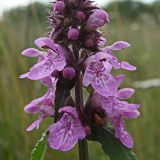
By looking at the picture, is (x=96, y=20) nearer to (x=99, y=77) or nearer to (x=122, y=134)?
(x=99, y=77)

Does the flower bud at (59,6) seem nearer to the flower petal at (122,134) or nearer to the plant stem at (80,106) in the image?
the plant stem at (80,106)

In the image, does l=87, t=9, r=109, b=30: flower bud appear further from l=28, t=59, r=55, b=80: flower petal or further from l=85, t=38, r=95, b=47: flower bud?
l=28, t=59, r=55, b=80: flower petal

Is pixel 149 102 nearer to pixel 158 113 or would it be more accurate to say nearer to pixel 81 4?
pixel 158 113

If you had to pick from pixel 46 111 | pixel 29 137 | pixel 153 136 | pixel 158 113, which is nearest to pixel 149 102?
pixel 158 113

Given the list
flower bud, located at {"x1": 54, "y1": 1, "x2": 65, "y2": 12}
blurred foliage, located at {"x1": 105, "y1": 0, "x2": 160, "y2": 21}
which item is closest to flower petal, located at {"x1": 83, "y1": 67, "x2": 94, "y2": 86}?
flower bud, located at {"x1": 54, "y1": 1, "x2": 65, "y2": 12}

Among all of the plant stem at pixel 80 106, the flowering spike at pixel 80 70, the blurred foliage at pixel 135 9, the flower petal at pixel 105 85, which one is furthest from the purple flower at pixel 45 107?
the blurred foliage at pixel 135 9
